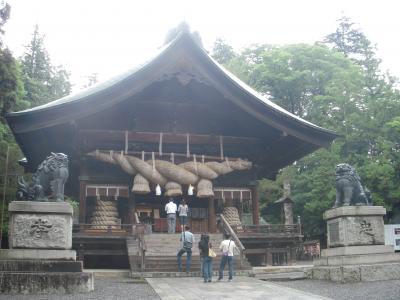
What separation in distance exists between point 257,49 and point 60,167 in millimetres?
37884

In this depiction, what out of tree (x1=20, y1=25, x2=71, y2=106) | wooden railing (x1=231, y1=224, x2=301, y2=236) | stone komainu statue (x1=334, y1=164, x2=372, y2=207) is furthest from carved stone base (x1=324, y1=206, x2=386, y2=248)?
tree (x1=20, y1=25, x2=71, y2=106)

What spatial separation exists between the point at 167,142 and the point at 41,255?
357 inches

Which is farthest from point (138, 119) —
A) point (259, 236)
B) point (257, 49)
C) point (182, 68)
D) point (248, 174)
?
point (257, 49)

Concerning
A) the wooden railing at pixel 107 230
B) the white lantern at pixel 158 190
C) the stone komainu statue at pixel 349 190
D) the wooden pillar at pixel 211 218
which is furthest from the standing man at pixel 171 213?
the stone komainu statue at pixel 349 190

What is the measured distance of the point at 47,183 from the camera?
10.0m

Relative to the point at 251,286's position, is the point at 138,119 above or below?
above

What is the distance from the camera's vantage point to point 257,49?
45406 millimetres

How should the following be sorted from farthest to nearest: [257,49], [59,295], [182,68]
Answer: [257,49] → [182,68] → [59,295]

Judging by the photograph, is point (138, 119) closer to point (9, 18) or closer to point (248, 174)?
point (248, 174)

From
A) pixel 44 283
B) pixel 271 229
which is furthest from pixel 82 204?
pixel 44 283

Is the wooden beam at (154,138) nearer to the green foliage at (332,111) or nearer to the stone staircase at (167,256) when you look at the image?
the stone staircase at (167,256)

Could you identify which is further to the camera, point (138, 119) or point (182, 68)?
point (138, 119)

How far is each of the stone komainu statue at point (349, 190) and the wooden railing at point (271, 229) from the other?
5946 mm

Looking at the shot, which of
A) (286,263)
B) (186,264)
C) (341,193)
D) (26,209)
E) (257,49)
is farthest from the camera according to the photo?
(257,49)
